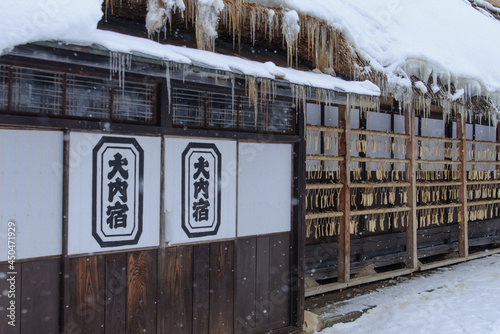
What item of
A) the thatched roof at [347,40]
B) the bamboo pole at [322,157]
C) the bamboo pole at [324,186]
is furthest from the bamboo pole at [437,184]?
the bamboo pole at [322,157]

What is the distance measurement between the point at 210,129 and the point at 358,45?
10.7 feet

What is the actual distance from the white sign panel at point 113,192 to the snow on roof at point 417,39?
281 cm

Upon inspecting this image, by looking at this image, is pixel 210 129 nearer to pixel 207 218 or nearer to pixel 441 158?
pixel 207 218

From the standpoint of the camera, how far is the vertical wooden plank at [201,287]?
4949mm

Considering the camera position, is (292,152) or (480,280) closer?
(292,152)

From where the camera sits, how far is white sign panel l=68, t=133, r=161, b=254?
414 cm

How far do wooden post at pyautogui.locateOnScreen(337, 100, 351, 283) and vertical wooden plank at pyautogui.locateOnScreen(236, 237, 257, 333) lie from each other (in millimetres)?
2445

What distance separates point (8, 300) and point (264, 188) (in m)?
3.06

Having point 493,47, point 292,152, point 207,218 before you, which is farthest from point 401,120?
point 207,218

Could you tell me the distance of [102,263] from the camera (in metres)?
4.29

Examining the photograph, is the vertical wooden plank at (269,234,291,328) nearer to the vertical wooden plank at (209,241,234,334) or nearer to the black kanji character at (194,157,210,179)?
the vertical wooden plank at (209,241,234,334)

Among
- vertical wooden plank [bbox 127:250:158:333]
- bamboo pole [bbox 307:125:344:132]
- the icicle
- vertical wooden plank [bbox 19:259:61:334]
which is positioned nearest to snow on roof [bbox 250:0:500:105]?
bamboo pole [bbox 307:125:344:132]

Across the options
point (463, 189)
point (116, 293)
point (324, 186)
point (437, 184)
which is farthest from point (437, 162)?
point (116, 293)

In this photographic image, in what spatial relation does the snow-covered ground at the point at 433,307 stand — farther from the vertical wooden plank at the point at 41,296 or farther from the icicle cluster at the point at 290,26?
the icicle cluster at the point at 290,26
